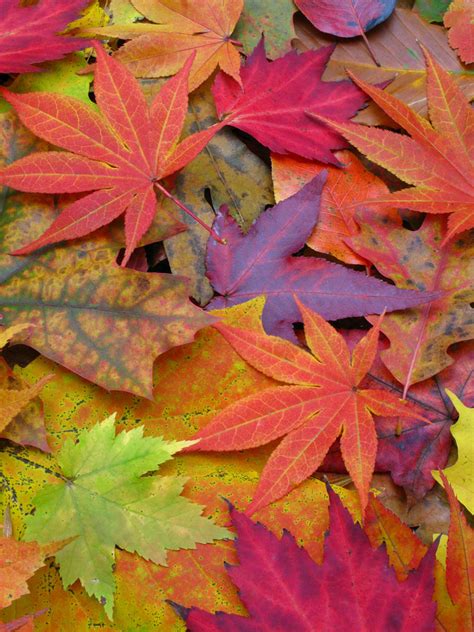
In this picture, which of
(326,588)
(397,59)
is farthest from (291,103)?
(326,588)

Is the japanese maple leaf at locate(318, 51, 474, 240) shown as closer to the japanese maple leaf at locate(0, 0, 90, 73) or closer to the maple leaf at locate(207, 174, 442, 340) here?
the maple leaf at locate(207, 174, 442, 340)

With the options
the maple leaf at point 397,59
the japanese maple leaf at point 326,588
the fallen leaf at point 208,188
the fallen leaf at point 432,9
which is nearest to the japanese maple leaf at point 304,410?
the japanese maple leaf at point 326,588

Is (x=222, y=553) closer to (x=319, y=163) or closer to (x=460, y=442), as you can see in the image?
(x=460, y=442)

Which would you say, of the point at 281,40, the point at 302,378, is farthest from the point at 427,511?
the point at 281,40

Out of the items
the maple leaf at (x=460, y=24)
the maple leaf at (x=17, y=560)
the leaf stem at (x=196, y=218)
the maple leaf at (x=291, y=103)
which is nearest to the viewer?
the maple leaf at (x=17, y=560)

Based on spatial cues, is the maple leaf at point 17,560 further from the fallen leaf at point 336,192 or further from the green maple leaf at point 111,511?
the fallen leaf at point 336,192
